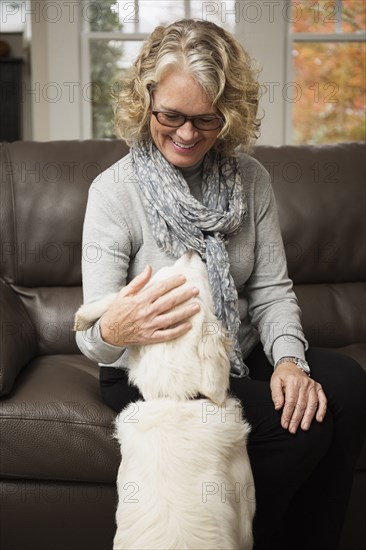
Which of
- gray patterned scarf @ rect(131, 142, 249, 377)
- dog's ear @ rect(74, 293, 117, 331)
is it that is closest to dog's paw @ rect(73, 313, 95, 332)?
dog's ear @ rect(74, 293, 117, 331)

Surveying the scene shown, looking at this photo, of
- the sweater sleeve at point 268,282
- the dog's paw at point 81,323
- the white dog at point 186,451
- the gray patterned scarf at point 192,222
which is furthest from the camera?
the sweater sleeve at point 268,282

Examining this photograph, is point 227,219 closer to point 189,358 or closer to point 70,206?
point 189,358

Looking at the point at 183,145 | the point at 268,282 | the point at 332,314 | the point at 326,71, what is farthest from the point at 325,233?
the point at 326,71

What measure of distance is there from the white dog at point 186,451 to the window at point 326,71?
2750 mm

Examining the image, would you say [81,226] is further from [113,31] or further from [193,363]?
[113,31]

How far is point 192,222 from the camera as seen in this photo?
1.84 meters

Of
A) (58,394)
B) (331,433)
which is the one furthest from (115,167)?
(331,433)

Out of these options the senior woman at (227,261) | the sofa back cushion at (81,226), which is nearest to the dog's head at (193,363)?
the senior woman at (227,261)

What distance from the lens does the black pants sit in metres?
1.68

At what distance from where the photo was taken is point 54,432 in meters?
1.89

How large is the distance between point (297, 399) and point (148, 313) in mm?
423

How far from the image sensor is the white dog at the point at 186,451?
54.1 inches

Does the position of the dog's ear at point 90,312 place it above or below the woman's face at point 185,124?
below

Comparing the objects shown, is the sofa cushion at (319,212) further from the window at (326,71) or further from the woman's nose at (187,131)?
the window at (326,71)
